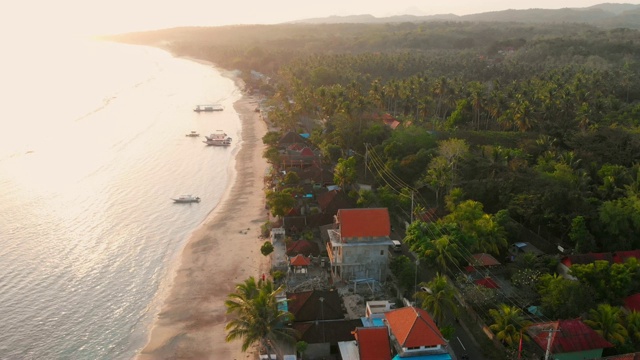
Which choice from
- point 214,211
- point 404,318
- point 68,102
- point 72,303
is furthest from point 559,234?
point 68,102

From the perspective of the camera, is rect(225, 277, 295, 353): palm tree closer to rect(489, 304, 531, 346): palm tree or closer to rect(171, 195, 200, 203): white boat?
rect(489, 304, 531, 346): palm tree

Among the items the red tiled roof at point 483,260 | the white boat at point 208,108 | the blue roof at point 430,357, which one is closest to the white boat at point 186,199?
the red tiled roof at point 483,260

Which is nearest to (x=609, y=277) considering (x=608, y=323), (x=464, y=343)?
(x=608, y=323)

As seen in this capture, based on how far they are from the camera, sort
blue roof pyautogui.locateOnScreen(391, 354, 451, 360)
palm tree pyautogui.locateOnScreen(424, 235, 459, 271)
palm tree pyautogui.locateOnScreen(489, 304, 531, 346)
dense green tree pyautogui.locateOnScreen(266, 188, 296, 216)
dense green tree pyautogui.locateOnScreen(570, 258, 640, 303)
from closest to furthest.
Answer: blue roof pyautogui.locateOnScreen(391, 354, 451, 360)
palm tree pyautogui.locateOnScreen(489, 304, 531, 346)
dense green tree pyautogui.locateOnScreen(570, 258, 640, 303)
palm tree pyautogui.locateOnScreen(424, 235, 459, 271)
dense green tree pyautogui.locateOnScreen(266, 188, 296, 216)

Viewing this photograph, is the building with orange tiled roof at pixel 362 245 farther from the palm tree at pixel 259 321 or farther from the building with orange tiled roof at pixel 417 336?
the palm tree at pixel 259 321

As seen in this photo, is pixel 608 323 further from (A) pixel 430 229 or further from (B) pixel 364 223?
(B) pixel 364 223

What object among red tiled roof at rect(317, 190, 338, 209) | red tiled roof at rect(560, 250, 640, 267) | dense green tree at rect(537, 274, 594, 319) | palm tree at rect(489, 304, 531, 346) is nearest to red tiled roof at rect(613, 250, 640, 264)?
red tiled roof at rect(560, 250, 640, 267)
